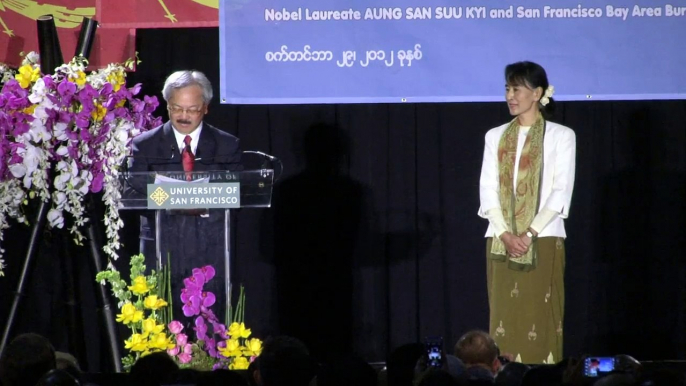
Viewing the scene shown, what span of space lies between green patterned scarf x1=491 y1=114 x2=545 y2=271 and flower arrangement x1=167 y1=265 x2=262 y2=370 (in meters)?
1.62

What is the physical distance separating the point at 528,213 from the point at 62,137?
2257mm

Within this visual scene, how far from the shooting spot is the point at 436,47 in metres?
6.18

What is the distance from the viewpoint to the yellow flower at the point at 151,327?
4805 mm

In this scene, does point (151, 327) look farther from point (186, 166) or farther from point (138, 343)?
point (186, 166)

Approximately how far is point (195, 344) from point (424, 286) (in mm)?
1993

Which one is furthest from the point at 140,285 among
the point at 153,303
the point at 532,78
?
the point at 532,78

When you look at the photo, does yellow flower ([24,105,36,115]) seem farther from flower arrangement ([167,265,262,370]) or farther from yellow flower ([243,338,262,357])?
yellow flower ([243,338,262,357])

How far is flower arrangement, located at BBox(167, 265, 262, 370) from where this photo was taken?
4809mm

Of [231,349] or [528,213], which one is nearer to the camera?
[231,349]

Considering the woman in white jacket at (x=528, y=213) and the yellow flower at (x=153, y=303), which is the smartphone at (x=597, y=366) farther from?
the woman in white jacket at (x=528, y=213)

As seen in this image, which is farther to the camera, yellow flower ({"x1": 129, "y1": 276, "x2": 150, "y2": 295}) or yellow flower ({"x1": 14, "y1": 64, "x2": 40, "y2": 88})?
yellow flower ({"x1": 14, "y1": 64, "x2": 40, "y2": 88})

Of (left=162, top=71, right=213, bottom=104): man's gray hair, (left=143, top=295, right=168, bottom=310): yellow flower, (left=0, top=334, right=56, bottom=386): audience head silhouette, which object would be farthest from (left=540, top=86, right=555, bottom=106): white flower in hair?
(left=0, top=334, right=56, bottom=386): audience head silhouette

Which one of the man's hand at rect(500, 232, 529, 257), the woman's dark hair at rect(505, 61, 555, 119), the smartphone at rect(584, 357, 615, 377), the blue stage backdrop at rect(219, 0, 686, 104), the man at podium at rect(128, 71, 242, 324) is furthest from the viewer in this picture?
the blue stage backdrop at rect(219, 0, 686, 104)

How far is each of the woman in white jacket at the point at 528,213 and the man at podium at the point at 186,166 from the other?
1344 millimetres
